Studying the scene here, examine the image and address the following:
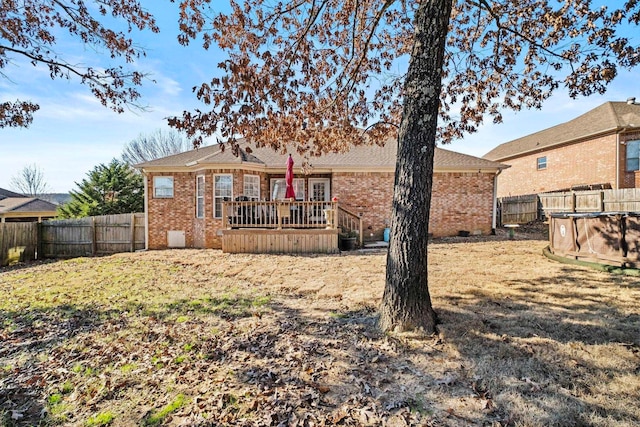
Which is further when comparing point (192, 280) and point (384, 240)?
point (384, 240)

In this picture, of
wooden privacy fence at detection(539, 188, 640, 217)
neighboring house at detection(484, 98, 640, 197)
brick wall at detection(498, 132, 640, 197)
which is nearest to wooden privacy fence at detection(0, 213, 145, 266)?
wooden privacy fence at detection(539, 188, 640, 217)

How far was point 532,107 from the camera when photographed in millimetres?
7527

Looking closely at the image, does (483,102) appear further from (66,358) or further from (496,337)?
(66,358)

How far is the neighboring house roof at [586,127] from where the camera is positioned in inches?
669

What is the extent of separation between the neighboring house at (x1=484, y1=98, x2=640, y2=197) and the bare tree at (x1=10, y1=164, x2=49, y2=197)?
64.0 m

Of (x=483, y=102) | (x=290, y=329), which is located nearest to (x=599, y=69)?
(x=483, y=102)

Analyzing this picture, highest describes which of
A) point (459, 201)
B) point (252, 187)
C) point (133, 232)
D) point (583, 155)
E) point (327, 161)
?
point (583, 155)

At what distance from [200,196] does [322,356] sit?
37.1 ft

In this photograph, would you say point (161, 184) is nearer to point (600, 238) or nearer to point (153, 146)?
point (600, 238)

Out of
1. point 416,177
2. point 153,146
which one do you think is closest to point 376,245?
point 416,177

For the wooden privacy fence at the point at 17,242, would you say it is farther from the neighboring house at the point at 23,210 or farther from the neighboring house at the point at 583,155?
the neighboring house at the point at 583,155

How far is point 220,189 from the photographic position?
42.8 feet

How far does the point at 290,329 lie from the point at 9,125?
825cm

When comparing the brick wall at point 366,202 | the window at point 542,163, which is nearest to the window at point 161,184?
the brick wall at point 366,202
